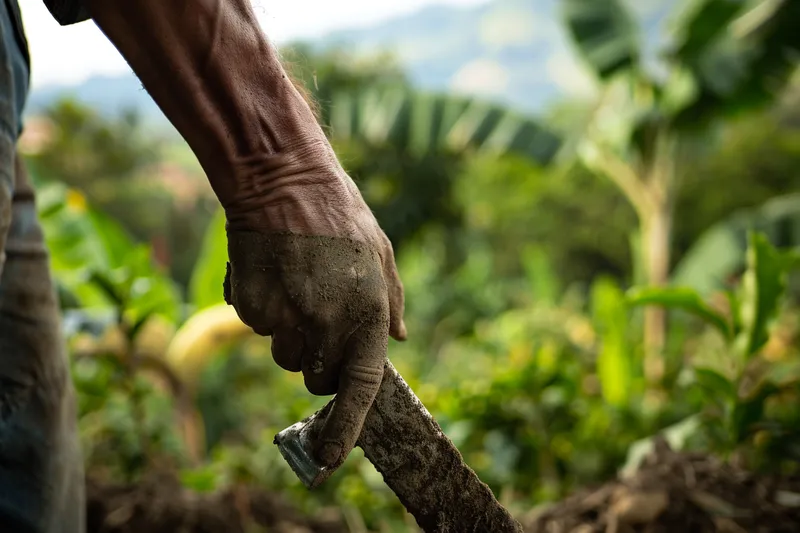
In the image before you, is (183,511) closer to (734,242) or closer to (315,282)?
(315,282)

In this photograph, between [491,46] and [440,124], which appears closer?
[440,124]

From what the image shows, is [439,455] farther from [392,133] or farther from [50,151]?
[50,151]

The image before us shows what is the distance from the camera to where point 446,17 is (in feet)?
431

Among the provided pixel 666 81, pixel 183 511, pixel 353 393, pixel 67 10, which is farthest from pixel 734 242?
pixel 67 10

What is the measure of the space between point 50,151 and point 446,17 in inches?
4928

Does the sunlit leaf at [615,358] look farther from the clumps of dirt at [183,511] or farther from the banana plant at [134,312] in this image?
the banana plant at [134,312]

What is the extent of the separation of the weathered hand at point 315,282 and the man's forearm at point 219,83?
21 mm

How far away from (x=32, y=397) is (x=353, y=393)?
751 mm

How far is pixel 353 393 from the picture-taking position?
111cm

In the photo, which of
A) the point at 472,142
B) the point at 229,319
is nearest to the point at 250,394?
the point at 229,319

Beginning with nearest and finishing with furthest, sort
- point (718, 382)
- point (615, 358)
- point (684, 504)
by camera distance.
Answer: point (684, 504), point (718, 382), point (615, 358)

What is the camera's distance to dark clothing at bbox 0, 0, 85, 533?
4.70 ft

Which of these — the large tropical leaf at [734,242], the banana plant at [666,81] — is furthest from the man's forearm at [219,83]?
the large tropical leaf at [734,242]

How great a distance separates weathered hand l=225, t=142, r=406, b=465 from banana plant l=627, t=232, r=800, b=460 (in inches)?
53.9
